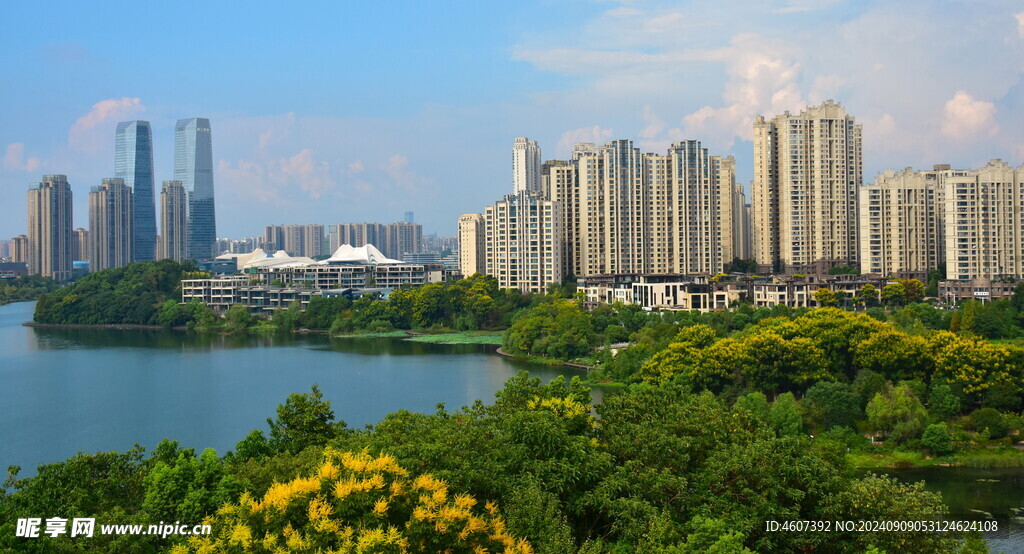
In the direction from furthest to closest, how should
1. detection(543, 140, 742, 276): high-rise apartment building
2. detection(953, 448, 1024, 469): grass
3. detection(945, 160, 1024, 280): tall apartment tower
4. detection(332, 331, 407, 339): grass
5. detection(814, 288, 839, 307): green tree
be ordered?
1. detection(543, 140, 742, 276): high-rise apartment building
2. detection(332, 331, 407, 339): grass
3. detection(945, 160, 1024, 280): tall apartment tower
4. detection(814, 288, 839, 307): green tree
5. detection(953, 448, 1024, 469): grass

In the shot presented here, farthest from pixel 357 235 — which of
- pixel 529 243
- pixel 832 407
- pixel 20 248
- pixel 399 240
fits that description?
pixel 832 407

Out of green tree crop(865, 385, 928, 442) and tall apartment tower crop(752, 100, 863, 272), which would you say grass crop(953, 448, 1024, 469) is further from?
tall apartment tower crop(752, 100, 863, 272)

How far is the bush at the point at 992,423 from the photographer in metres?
7.55

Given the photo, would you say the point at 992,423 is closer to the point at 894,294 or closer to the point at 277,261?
the point at 894,294

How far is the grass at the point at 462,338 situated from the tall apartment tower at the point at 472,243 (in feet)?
21.3

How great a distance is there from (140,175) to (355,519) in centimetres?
4404

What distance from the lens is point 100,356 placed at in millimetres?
15047

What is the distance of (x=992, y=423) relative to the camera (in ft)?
Answer: 24.8

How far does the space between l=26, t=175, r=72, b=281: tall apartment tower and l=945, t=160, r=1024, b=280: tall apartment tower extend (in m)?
34.6

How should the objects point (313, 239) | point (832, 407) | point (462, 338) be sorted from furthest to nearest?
1. point (313, 239)
2. point (462, 338)
3. point (832, 407)

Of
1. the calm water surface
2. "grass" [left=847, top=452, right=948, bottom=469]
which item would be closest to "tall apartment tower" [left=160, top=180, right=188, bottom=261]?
the calm water surface

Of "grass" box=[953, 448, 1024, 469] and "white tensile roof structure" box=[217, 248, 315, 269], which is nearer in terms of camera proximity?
"grass" box=[953, 448, 1024, 469]

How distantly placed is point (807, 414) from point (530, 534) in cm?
508

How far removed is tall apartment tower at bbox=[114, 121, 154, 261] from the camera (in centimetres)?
4169
